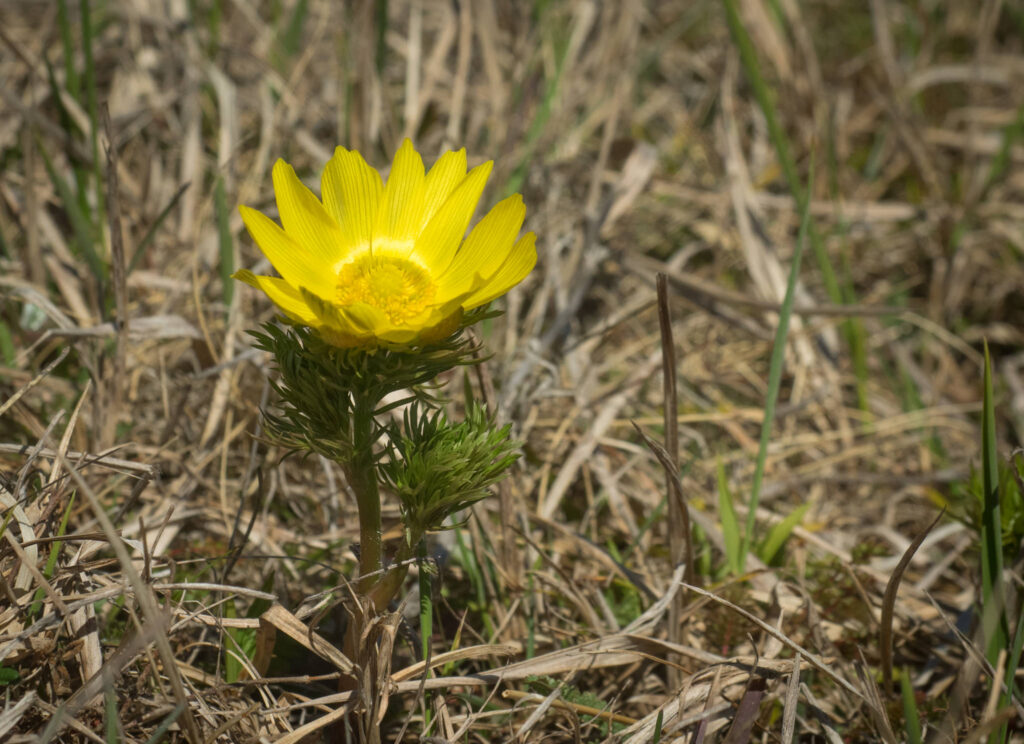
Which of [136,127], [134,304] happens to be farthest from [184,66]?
[134,304]

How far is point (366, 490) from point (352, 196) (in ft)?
1.63

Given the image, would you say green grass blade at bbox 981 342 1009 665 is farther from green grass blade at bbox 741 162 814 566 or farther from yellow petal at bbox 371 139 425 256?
yellow petal at bbox 371 139 425 256

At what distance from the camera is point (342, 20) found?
128 inches

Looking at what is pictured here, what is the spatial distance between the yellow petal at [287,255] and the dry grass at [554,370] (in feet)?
1.50

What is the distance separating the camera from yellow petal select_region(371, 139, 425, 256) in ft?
4.92

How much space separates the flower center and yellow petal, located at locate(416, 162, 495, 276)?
0.09ft

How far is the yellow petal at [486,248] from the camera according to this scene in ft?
4.52

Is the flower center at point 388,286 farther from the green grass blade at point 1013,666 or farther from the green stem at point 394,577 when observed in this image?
the green grass blade at point 1013,666

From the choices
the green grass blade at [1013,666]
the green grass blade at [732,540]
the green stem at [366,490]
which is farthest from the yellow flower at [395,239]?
the green grass blade at [1013,666]

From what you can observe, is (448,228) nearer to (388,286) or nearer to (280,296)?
(388,286)

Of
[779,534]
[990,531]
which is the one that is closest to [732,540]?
[779,534]

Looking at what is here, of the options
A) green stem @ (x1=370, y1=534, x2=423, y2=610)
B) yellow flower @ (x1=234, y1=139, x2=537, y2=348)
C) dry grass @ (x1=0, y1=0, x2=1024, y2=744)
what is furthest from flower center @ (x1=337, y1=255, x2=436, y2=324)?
dry grass @ (x1=0, y1=0, x2=1024, y2=744)

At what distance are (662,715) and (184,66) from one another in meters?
2.59

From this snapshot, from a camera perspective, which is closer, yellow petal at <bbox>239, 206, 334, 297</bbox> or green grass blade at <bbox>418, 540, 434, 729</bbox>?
yellow petal at <bbox>239, 206, 334, 297</bbox>
